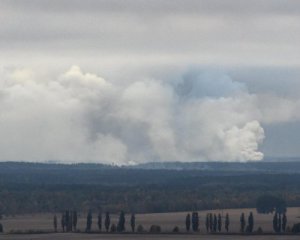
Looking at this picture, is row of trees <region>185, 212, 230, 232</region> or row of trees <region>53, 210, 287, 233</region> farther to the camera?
row of trees <region>185, 212, 230, 232</region>

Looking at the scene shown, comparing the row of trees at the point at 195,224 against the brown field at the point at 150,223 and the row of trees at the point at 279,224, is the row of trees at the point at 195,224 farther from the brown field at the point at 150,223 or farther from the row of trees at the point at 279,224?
the brown field at the point at 150,223

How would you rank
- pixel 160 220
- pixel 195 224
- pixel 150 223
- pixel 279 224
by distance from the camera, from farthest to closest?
pixel 160 220 → pixel 150 223 → pixel 279 224 → pixel 195 224

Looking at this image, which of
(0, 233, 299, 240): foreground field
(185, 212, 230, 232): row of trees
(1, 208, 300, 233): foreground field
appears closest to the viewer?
(0, 233, 299, 240): foreground field

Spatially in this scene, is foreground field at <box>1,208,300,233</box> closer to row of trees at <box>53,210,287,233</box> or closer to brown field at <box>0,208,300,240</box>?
brown field at <box>0,208,300,240</box>

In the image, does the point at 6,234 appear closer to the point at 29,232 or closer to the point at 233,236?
the point at 29,232

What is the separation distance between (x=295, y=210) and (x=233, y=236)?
45.8 metres

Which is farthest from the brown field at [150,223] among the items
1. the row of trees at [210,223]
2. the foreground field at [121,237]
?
the row of trees at [210,223]

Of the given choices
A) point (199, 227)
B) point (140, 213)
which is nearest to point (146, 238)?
point (199, 227)

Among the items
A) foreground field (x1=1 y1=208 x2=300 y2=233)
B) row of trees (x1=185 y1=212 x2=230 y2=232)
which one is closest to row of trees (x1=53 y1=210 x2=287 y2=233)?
row of trees (x1=185 y1=212 x2=230 y2=232)

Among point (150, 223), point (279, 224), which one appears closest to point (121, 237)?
point (279, 224)

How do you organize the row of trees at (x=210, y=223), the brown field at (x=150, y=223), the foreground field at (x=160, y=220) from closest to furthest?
the brown field at (x=150, y=223), the row of trees at (x=210, y=223), the foreground field at (x=160, y=220)

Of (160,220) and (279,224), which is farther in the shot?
(160,220)

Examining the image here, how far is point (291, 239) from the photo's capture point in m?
145

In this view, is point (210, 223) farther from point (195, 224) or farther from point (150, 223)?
point (150, 223)
